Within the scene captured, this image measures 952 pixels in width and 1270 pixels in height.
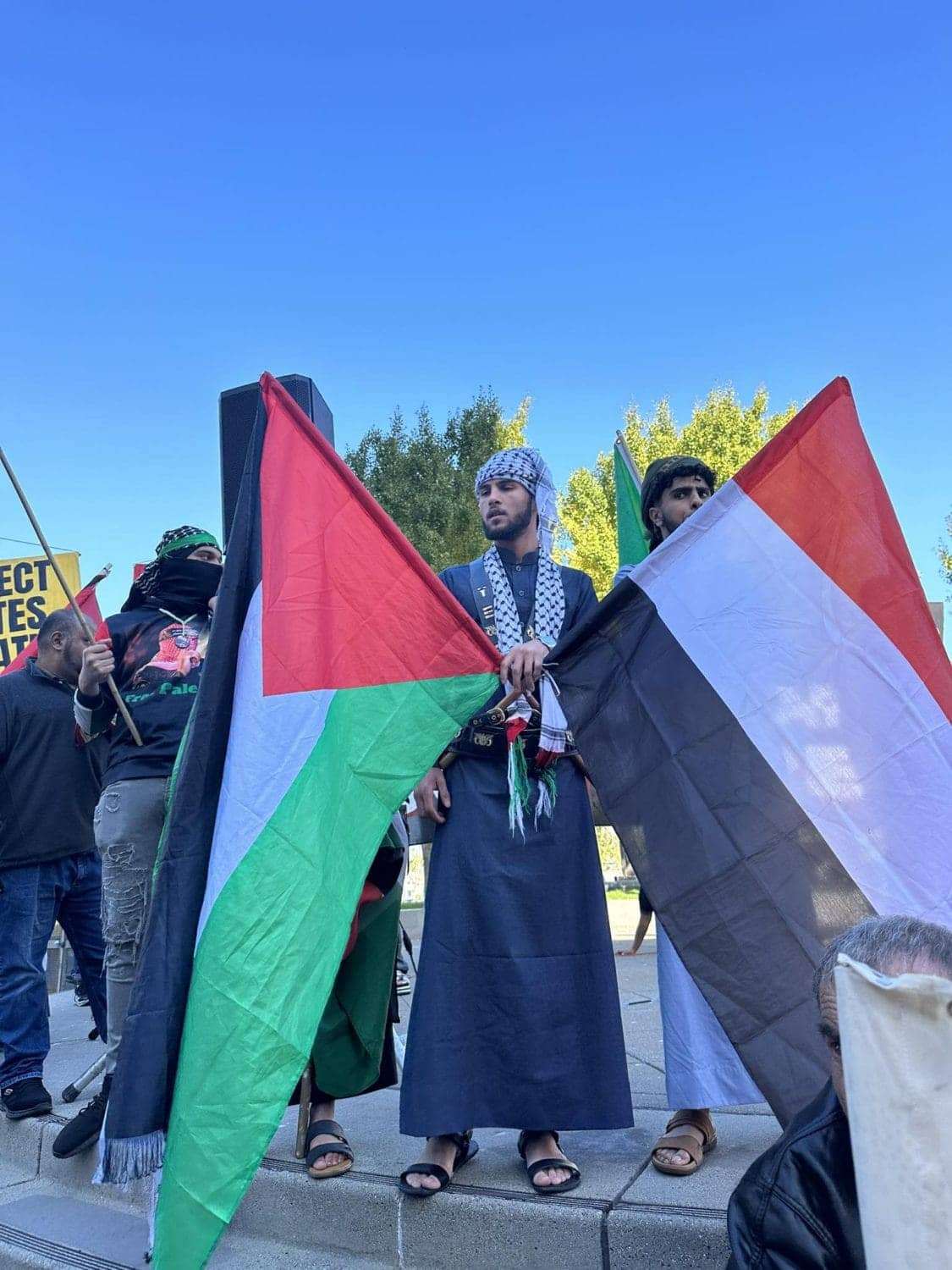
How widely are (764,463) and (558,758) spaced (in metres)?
1.02

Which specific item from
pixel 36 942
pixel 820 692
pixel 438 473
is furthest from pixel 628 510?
pixel 438 473

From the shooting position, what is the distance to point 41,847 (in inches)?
180

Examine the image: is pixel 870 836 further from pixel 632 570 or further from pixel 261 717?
pixel 261 717

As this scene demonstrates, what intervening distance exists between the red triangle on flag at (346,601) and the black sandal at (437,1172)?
1.26 meters

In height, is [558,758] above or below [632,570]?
below

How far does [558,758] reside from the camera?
124 inches

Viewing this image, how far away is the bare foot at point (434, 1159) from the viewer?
281 cm

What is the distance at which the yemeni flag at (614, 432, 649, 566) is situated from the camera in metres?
4.68

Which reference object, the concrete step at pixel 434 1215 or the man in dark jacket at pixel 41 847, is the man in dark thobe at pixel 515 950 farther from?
the man in dark jacket at pixel 41 847

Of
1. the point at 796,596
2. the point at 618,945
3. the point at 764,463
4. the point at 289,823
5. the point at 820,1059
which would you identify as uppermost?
the point at 764,463

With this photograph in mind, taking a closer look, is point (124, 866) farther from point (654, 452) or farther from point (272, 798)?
point (654, 452)

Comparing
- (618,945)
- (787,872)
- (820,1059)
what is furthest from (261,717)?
(618,945)

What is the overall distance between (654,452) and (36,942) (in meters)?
21.4

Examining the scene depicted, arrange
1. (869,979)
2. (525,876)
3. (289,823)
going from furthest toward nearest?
(525,876) → (289,823) → (869,979)
